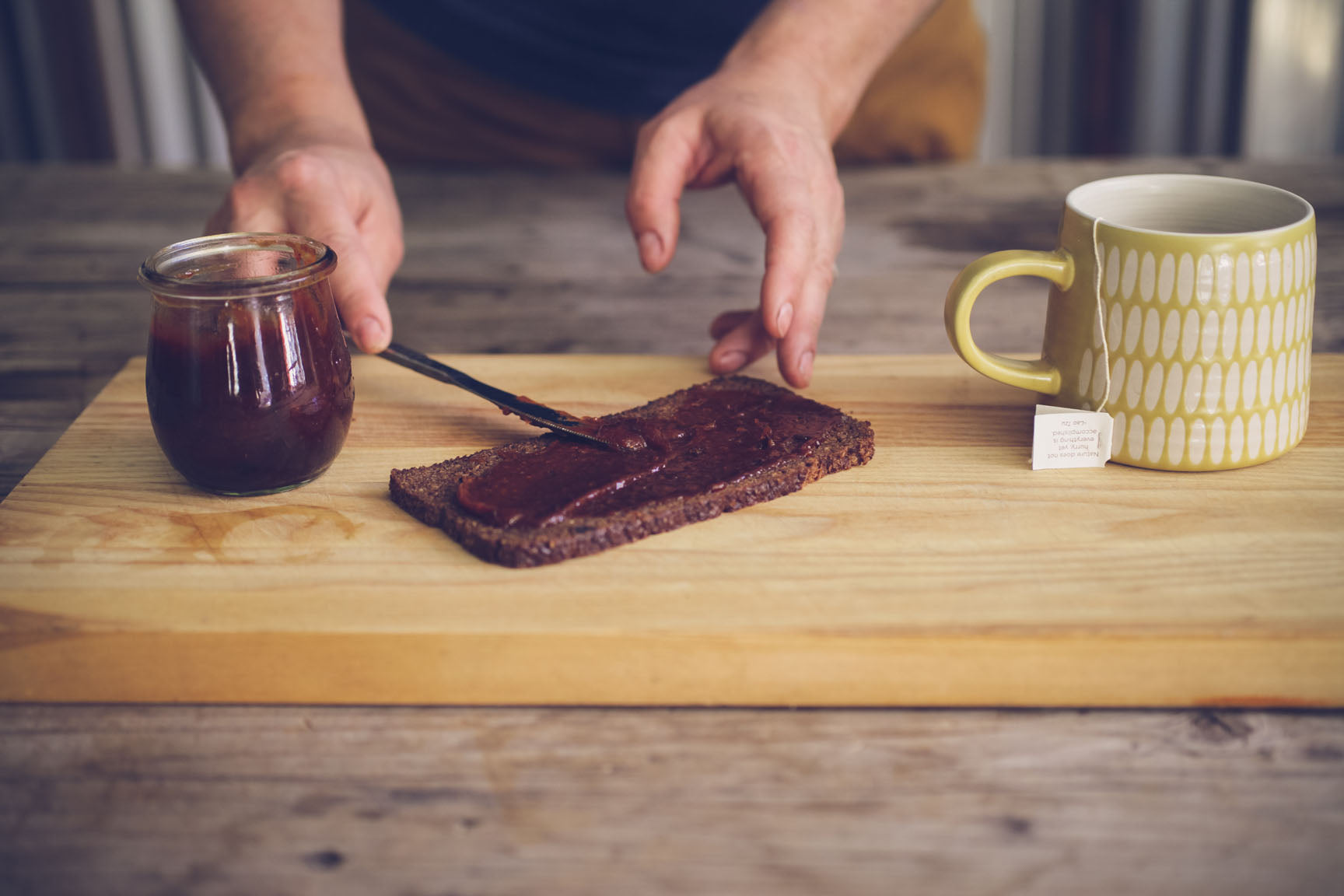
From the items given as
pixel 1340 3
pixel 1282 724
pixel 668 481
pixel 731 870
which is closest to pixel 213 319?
pixel 668 481

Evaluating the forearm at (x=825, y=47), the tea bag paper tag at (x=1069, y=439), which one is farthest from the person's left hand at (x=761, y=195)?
the tea bag paper tag at (x=1069, y=439)

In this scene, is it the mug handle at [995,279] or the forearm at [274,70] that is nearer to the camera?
the mug handle at [995,279]

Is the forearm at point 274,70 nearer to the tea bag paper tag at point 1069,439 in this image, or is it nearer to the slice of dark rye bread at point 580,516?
the slice of dark rye bread at point 580,516

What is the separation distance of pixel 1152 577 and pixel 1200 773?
0.25 meters

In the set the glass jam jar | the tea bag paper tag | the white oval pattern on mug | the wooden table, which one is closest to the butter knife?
the glass jam jar

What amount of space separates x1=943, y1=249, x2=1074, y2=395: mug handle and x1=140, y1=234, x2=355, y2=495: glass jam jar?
0.83 metres

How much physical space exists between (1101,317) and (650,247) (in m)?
0.74

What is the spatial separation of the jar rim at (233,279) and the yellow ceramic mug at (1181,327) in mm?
855

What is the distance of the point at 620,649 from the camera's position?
1.19 m

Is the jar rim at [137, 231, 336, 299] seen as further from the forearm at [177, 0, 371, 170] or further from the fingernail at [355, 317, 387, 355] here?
the forearm at [177, 0, 371, 170]

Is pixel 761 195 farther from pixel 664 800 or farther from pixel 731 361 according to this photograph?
pixel 664 800

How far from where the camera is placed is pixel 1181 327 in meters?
1.43

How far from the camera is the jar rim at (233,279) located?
1353 mm

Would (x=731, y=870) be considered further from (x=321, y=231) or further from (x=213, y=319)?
(x=321, y=231)
